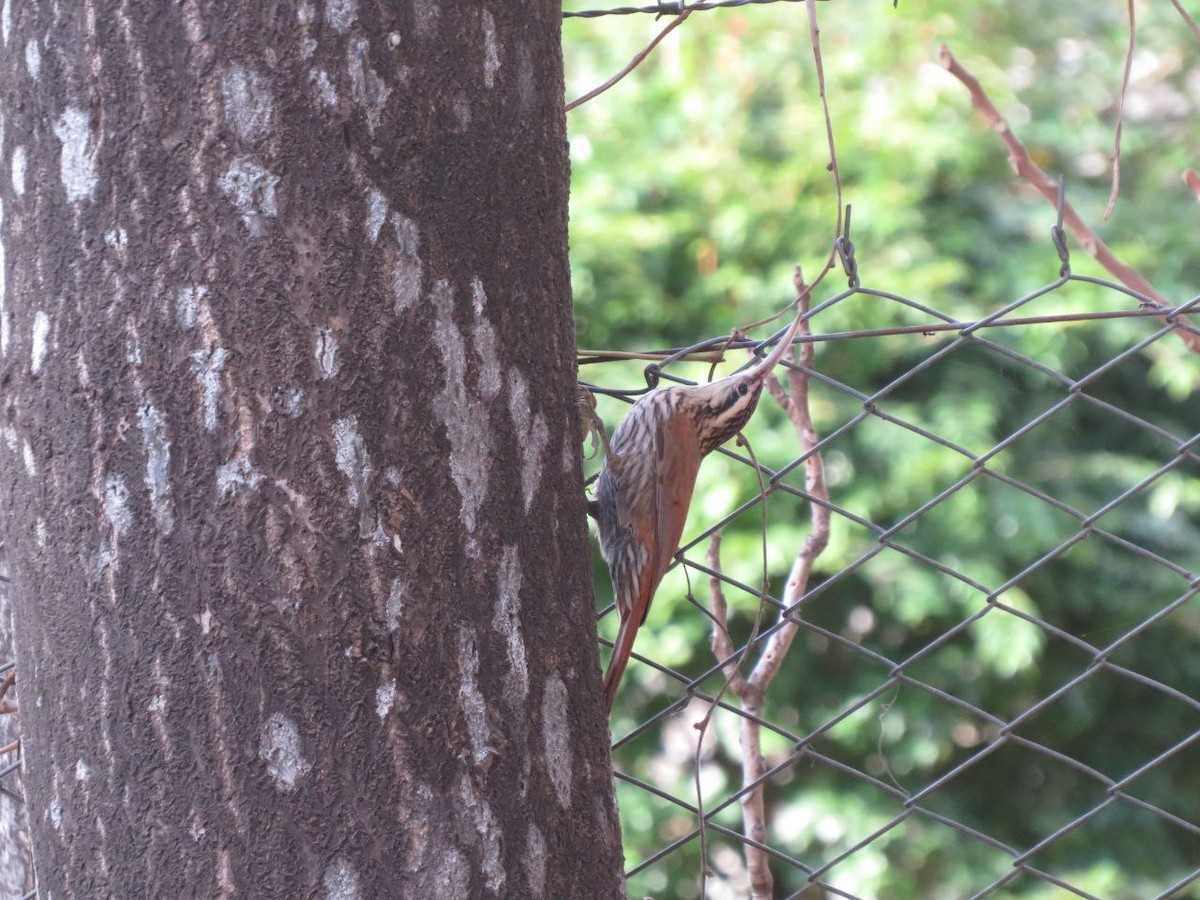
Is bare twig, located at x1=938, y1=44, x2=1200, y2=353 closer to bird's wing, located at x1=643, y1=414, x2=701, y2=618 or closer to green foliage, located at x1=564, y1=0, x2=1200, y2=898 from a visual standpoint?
A: bird's wing, located at x1=643, y1=414, x2=701, y2=618

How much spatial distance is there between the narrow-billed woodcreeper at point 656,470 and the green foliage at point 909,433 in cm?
157

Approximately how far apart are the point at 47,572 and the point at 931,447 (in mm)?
3347

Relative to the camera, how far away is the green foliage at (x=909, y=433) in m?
4.22

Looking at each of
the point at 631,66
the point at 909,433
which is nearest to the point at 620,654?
the point at 631,66

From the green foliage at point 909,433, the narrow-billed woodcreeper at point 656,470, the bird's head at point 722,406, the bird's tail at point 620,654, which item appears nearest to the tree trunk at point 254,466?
the bird's tail at point 620,654

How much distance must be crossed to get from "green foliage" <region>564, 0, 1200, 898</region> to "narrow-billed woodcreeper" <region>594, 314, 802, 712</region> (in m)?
1.57

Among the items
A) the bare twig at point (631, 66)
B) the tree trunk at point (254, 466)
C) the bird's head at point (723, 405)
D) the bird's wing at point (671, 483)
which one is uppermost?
the bare twig at point (631, 66)

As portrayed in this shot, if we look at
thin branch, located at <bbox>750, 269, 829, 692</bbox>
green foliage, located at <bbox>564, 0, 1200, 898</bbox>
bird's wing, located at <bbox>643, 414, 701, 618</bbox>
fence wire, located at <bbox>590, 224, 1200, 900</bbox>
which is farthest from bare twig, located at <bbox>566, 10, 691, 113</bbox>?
fence wire, located at <bbox>590, 224, 1200, 900</bbox>

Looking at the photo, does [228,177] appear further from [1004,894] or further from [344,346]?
[1004,894]

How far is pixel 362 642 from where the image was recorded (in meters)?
1.14

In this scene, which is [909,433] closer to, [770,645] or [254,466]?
[770,645]

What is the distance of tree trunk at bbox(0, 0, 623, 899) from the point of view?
1.12m

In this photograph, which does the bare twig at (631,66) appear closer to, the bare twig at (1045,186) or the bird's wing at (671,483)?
the bare twig at (1045,186)

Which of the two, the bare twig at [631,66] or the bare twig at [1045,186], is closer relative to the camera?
the bare twig at [631,66]
